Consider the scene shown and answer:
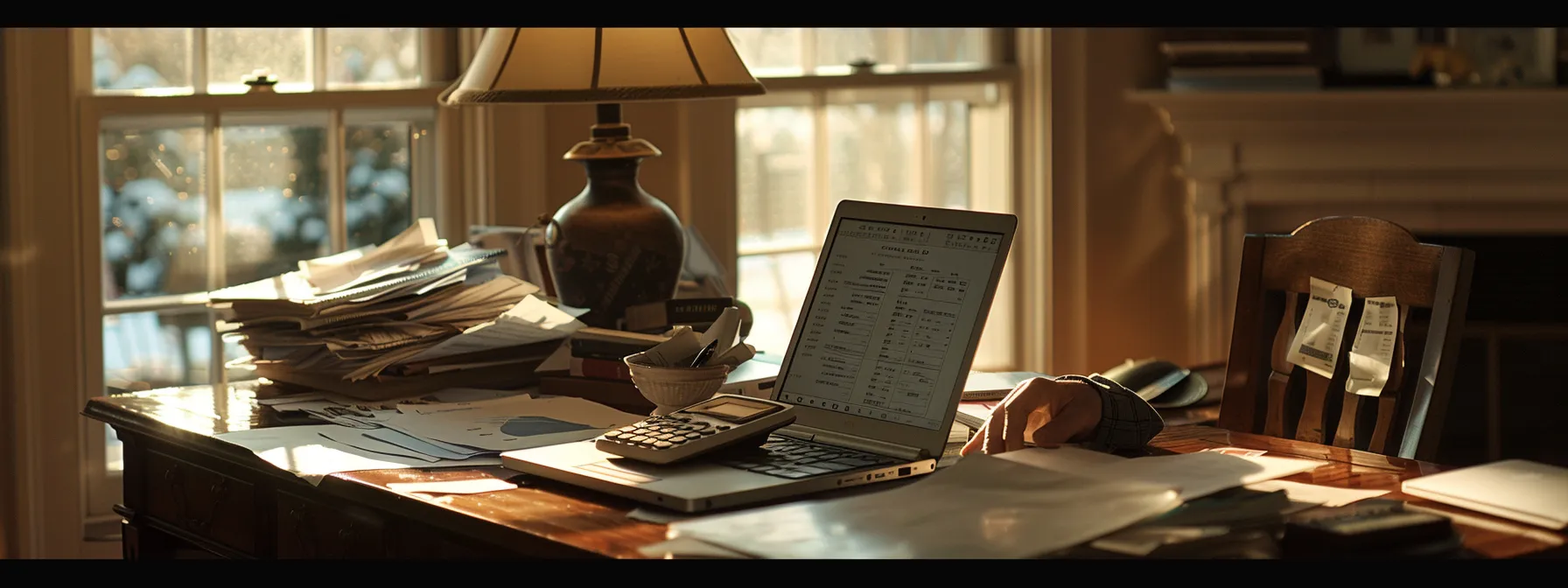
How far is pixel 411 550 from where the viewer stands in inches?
55.7

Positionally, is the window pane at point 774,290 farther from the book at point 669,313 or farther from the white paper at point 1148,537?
the white paper at point 1148,537

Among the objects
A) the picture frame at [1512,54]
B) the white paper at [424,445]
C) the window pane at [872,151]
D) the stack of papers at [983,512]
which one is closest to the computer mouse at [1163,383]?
the stack of papers at [983,512]

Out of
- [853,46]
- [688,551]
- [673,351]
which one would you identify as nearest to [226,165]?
[853,46]

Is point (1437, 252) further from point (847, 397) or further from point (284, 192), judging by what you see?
point (284, 192)

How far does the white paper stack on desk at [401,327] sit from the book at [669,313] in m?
0.08

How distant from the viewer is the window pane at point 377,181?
286 centimetres

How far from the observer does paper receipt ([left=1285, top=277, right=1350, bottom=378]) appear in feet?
6.05

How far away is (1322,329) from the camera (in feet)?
6.12

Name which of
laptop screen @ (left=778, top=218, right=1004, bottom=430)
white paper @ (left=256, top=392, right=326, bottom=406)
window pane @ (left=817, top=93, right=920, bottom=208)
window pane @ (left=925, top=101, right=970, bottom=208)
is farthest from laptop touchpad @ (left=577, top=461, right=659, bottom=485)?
window pane @ (left=925, top=101, right=970, bottom=208)

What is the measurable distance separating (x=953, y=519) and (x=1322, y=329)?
827 mm

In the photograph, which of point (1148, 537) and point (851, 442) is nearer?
point (1148, 537)

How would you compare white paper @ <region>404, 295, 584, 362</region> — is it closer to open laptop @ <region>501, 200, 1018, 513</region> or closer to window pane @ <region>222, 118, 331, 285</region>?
open laptop @ <region>501, 200, 1018, 513</region>

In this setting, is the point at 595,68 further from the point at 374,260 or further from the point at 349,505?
the point at 349,505

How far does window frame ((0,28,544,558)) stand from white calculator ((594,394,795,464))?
4.90 ft
